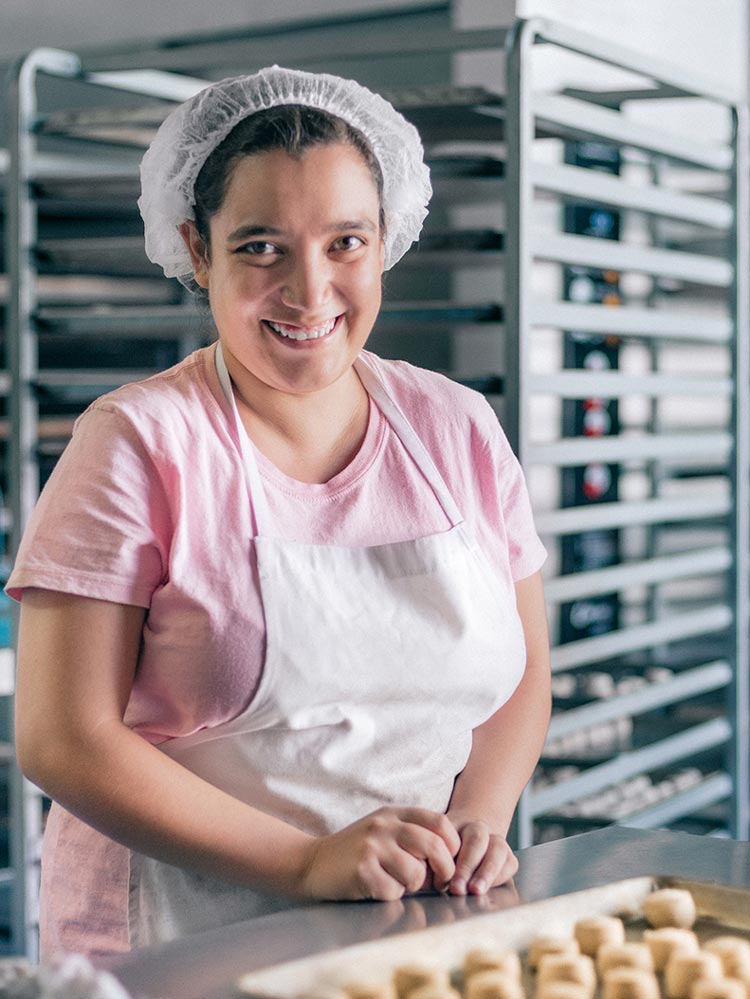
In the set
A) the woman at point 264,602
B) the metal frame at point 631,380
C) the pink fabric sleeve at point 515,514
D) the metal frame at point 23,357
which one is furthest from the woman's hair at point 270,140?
the metal frame at point 23,357

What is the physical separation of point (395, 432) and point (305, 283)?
11.6 inches

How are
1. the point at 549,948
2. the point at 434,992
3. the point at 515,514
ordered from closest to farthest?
the point at 434,992 → the point at 549,948 → the point at 515,514

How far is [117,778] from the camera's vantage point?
145 cm

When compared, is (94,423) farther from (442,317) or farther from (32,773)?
(442,317)

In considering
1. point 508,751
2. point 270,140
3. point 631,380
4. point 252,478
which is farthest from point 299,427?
→ point 631,380

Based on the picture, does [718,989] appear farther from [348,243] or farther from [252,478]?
[348,243]

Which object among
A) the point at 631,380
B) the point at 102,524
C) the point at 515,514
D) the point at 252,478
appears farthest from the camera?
the point at 631,380

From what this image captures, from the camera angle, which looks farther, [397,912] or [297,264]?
[297,264]

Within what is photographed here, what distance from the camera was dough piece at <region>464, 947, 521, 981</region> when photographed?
1.19 m

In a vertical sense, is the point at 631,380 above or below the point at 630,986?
above

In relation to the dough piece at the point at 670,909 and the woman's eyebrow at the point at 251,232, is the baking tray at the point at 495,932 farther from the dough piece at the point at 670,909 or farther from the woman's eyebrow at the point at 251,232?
the woman's eyebrow at the point at 251,232

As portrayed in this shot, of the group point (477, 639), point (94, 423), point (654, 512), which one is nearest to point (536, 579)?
point (477, 639)

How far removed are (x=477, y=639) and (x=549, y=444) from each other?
1043 millimetres

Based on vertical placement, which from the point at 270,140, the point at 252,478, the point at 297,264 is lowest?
the point at 252,478
